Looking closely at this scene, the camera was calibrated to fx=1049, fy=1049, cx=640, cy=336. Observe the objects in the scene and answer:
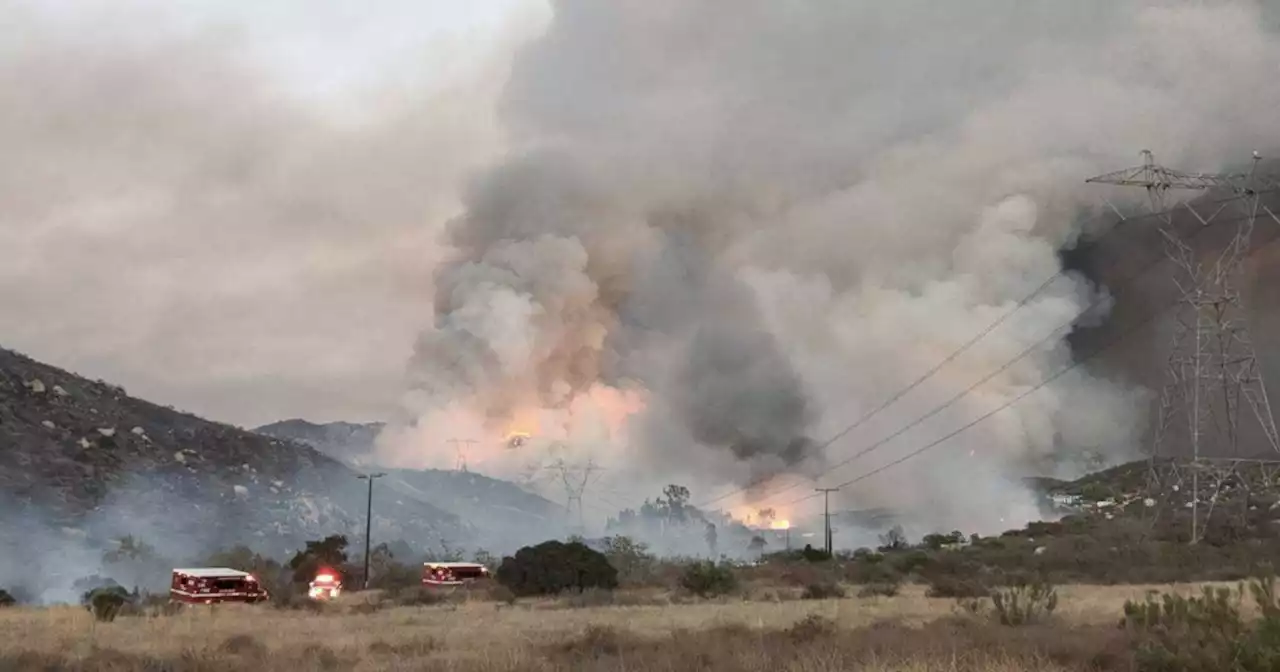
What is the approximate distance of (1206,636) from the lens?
50.9 feet

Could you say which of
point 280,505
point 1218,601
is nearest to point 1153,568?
point 1218,601

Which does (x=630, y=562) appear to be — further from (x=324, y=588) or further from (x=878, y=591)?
(x=878, y=591)

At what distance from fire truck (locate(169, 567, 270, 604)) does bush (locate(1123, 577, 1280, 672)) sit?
32839 millimetres

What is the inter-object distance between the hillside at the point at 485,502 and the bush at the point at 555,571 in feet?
219

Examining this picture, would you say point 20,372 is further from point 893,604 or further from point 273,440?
point 893,604

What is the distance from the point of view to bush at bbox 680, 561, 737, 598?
142ft

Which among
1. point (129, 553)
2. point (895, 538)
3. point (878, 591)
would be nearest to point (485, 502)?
point (895, 538)

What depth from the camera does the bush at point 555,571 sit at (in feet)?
150

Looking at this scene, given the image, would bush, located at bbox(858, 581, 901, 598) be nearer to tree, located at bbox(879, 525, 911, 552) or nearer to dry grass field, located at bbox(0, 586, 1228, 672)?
dry grass field, located at bbox(0, 586, 1228, 672)

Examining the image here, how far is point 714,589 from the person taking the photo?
4341cm

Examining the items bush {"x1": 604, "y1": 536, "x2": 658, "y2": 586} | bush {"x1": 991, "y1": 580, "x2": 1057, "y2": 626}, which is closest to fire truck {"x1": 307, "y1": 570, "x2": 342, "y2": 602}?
bush {"x1": 604, "y1": 536, "x2": 658, "y2": 586}

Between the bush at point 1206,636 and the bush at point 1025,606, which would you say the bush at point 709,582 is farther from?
the bush at point 1206,636

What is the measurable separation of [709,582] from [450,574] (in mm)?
15250

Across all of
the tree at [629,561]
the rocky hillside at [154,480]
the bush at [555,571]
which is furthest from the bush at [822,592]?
the rocky hillside at [154,480]
